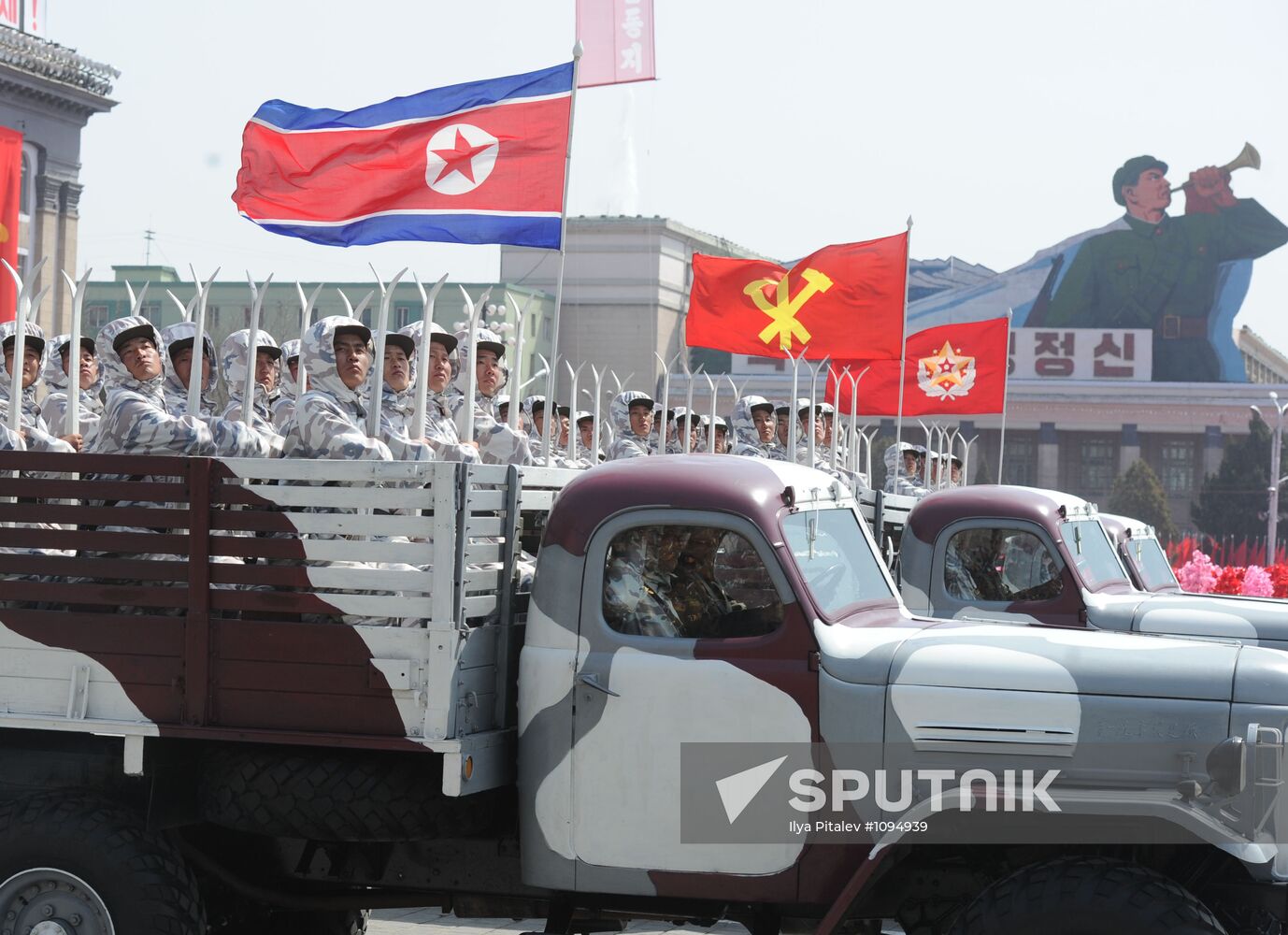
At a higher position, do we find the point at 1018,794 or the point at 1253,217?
the point at 1253,217

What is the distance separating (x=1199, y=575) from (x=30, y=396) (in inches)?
416

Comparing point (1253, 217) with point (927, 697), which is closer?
point (927, 697)

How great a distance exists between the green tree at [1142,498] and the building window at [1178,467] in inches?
534

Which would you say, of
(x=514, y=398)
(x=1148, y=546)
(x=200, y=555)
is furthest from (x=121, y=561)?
(x=1148, y=546)

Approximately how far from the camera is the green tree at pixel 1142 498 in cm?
7081

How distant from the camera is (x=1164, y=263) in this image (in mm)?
91938

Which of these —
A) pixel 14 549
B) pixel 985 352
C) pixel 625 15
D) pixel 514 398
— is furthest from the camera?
pixel 985 352

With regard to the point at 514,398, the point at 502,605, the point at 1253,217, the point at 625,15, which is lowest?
the point at 502,605

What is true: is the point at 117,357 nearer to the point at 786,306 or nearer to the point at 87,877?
the point at 87,877

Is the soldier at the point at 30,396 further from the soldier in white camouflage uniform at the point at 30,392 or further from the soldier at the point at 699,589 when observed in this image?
the soldier at the point at 699,589

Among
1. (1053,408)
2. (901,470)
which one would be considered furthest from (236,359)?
(1053,408)

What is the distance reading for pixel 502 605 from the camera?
5.83 metres

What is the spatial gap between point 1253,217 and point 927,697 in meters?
92.0

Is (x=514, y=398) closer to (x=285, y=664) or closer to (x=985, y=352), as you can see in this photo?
(x=285, y=664)
